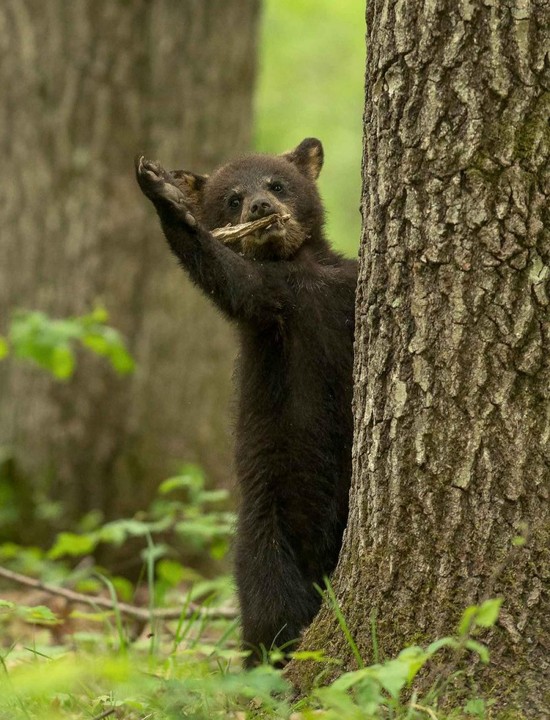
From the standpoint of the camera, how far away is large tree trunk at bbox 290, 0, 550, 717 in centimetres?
342

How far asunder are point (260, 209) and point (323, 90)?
65.3 feet

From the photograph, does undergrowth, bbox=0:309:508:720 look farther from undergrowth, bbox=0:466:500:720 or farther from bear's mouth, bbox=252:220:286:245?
bear's mouth, bbox=252:220:286:245

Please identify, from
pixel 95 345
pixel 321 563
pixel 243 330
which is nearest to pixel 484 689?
pixel 321 563

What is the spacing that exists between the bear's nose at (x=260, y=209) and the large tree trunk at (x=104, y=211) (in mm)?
2973

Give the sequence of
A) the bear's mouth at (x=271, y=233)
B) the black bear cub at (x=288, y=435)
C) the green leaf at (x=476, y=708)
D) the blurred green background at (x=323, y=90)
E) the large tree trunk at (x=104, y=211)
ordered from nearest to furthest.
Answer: the green leaf at (x=476, y=708), the black bear cub at (x=288, y=435), the bear's mouth at (x=271, y=233), the large tree trunk at (x=104, y=211), the blurred green background at (x=323, y=90)

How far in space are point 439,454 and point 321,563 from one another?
152 centimetres

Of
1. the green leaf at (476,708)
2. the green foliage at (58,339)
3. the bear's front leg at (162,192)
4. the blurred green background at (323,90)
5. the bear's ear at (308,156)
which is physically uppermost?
the blurred green background at (323,90)

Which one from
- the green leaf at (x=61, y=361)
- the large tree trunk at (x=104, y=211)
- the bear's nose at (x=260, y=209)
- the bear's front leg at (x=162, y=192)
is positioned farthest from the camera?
the large tree trunk at (x=104, y=211)

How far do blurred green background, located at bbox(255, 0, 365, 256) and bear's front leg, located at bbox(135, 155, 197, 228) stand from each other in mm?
18151

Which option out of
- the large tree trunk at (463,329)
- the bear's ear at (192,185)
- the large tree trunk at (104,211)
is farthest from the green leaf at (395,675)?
the large tree trunk at (104,211)

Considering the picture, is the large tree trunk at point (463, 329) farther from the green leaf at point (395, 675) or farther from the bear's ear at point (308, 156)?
the bear's ear at point (308, 156)

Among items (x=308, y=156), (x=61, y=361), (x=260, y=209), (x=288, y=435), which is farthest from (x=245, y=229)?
(x=61, y=361)

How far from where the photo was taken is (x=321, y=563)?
4926 millimetres

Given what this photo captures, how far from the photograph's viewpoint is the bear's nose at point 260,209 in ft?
17.5
